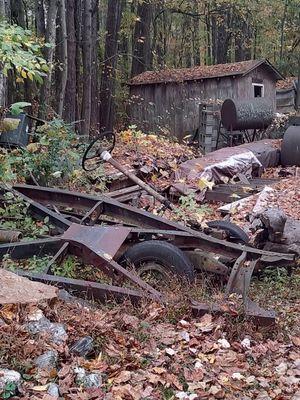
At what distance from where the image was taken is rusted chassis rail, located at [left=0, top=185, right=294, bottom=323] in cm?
450

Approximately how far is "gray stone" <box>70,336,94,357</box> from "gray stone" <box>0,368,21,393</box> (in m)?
0.53

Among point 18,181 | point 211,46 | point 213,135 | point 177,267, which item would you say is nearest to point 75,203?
point 18,181

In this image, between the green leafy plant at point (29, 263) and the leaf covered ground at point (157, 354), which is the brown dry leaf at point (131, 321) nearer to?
the leaf covered ground at point (157, 354)

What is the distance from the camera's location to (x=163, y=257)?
517cm

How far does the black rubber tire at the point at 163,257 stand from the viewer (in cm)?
508

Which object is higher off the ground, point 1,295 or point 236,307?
point 1,295

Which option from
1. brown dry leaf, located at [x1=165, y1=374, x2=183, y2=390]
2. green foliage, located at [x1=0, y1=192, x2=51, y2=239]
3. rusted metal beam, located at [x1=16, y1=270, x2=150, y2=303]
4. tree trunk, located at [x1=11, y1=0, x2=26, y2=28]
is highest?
tree trunk, located at [x1=11, y1=0, x2=26, y2=28]

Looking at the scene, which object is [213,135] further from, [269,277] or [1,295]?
[1,295]

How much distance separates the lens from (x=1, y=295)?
373 cm

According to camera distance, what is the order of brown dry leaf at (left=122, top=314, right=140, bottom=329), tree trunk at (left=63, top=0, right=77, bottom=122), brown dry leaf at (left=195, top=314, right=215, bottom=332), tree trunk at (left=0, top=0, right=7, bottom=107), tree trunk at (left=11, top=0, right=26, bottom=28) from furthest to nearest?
1. tree trunk at (left=11, top=0, right=26, bottom=28)
2. tree trunk at (left=63, top=0, right=77, bottom=122)
3. tree trunk at (left=0, top=0, right=7, bottom=107)
4. brown dry leaf at (left=195, top=314, right=215, bottom=332)
5. brown dry leaf at (left=122, top=314, right=140, bottom=329)

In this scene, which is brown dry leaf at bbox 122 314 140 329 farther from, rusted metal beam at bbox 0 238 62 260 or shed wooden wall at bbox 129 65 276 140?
shed wooden wall at bbox 129 65 276 140

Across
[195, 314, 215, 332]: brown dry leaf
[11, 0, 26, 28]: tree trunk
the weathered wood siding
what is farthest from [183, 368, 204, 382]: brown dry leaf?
the weathered wood siding

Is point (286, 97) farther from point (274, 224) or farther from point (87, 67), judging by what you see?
point (274, 224)

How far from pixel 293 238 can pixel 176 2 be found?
21769 mm
